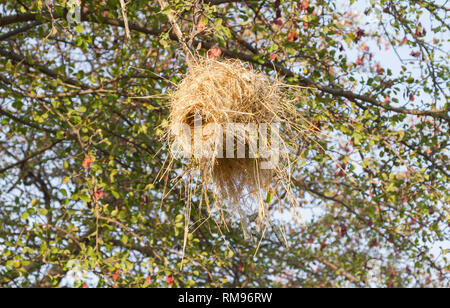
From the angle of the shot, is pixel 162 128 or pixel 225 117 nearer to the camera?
pixel 225 117

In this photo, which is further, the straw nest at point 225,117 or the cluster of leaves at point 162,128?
the cluster of leaves at point 162,128

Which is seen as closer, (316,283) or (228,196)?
(228,196)

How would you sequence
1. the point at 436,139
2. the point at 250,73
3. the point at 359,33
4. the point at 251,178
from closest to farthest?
the point at 250,73
the point at 251,178
the point at 359,33
the point at 436,139

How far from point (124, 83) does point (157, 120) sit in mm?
359

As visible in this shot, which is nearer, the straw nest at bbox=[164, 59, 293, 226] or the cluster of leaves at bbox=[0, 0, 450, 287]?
the straw nest at bbox=[164, 59, 293, 226]

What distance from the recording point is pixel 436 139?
14.5ft

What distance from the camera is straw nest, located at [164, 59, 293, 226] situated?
2242 mm

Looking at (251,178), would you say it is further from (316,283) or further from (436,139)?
(316,283)

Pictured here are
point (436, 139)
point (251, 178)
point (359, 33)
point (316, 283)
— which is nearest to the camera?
point (251, 178)

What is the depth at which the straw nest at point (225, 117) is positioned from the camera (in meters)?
2.24

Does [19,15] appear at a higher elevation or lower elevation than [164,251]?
higher

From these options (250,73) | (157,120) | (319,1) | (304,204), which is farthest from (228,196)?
(304,204)

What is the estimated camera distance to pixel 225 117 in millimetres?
2227

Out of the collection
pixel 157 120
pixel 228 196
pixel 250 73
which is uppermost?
pixel 157 120
